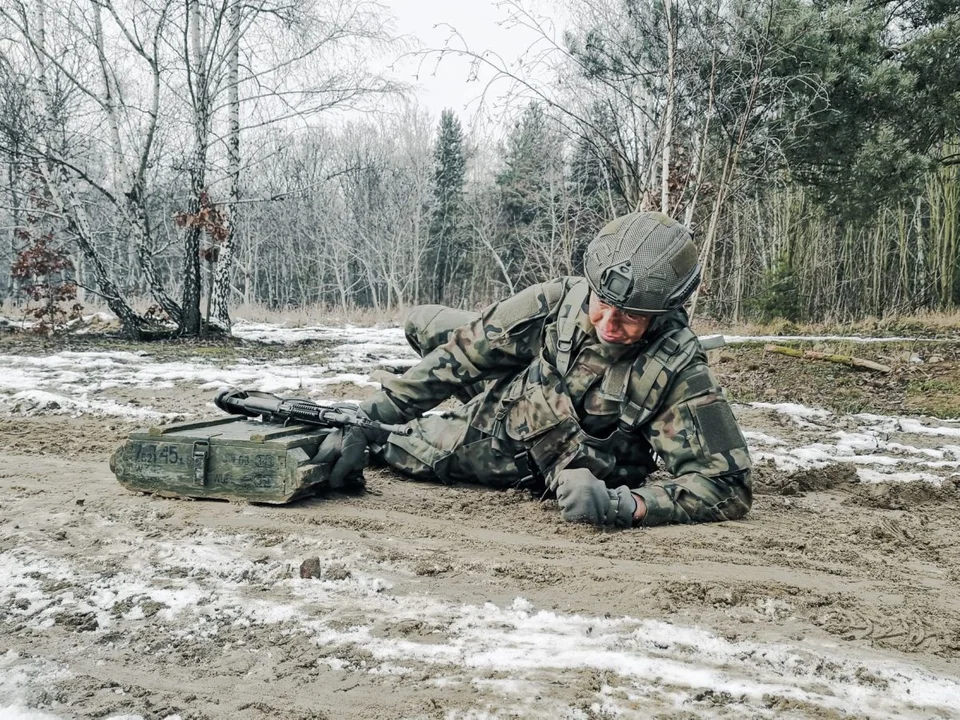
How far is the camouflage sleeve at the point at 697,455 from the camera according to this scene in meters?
Answer: 3.13

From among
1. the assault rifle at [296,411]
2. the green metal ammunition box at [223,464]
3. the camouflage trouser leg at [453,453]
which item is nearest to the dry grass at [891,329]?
the camouflage trouser leg at [453,453]

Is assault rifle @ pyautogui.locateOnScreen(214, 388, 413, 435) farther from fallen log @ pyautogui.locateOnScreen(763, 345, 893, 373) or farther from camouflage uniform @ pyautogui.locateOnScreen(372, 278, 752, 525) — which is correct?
fallen log @ pyautogui.locateOnScreen(763, 345, 893, 373)

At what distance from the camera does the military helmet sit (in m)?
3.01

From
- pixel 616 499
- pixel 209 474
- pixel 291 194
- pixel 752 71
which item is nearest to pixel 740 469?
pixel 616 499

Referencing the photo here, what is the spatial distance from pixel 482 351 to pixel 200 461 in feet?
4.32

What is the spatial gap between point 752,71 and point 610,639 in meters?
6.76

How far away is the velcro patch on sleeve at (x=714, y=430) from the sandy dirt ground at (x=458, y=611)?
1.11 ft

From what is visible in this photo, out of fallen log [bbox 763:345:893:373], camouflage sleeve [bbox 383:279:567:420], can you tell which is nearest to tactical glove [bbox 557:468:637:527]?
camouflage sleeve [bbox 383:279:567:420]

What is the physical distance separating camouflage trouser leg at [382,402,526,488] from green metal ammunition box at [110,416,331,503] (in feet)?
2.09

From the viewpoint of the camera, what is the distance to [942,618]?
2.33m

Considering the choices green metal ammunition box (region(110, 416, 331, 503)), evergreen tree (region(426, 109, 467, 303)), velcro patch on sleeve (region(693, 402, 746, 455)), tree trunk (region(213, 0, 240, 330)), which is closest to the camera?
velcro patch on sleeve (region(693, 402, 746, 455))

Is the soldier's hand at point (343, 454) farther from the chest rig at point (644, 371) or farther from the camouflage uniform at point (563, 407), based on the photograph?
the chest rig at point (644, 371)

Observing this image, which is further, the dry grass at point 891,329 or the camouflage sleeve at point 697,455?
the dry grass at point 891,329

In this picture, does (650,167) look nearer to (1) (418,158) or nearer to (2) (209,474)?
(2) (209,474)
